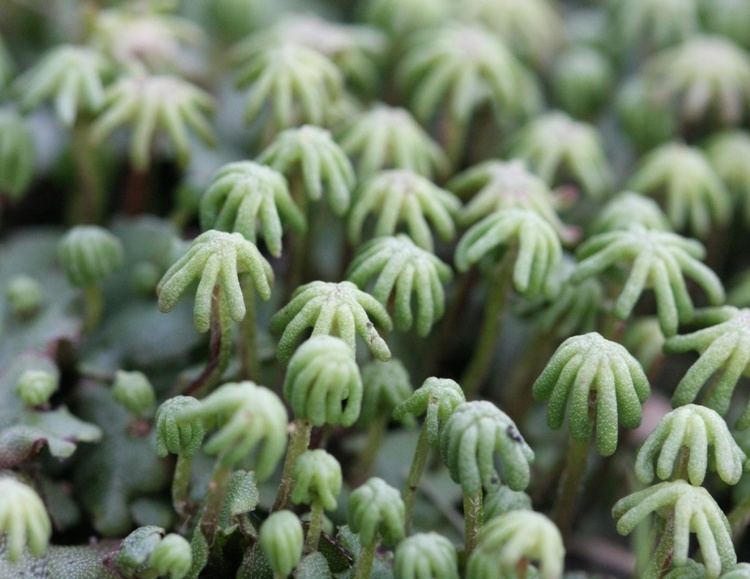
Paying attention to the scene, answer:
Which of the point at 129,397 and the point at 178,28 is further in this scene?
the point at 178,28

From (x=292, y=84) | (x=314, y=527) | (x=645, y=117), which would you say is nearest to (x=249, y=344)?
(x=314, y=527)

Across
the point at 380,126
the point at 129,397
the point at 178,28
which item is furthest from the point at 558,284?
the point at 178,28

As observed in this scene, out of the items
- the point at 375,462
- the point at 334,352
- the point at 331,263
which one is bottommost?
the point at 375,462

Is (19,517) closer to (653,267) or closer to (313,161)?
(313,161)

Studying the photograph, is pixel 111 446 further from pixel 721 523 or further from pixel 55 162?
pixel 721 523

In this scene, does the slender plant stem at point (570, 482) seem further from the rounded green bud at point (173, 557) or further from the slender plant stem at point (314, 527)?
the rounded green bud at point (173, 557)

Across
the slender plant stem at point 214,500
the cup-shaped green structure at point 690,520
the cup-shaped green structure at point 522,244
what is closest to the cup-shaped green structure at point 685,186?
the cup-shaped green structure at point 522,244
